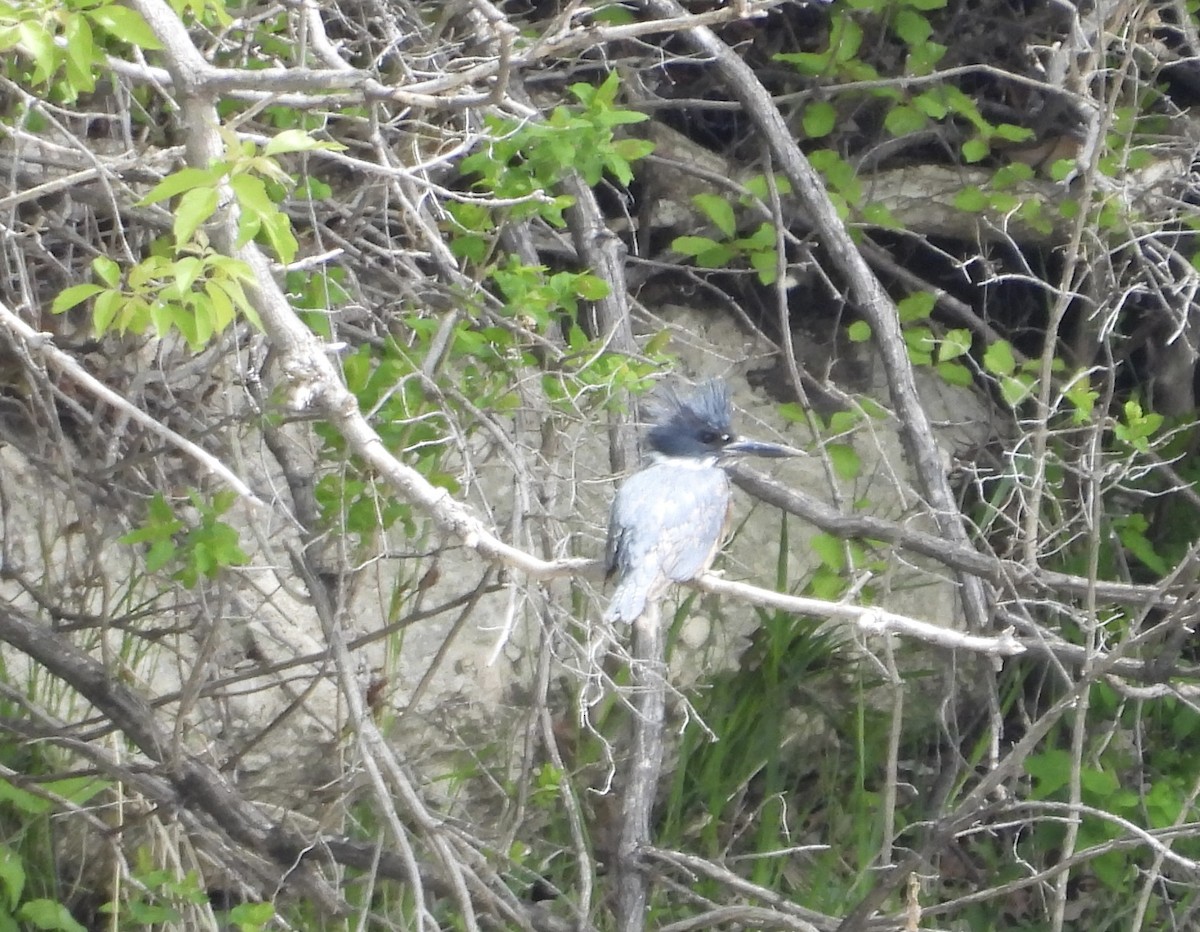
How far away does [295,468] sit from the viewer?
2.39 meters

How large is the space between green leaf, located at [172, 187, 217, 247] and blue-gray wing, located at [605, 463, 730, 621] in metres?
0.83

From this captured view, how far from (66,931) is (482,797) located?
0.96m

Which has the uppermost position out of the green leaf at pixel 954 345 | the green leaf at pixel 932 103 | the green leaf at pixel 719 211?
the green leaf at pixel 932 103

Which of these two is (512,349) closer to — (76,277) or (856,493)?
(76,277)

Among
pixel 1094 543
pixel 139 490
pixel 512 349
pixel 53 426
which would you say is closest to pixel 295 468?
pixel 139 490

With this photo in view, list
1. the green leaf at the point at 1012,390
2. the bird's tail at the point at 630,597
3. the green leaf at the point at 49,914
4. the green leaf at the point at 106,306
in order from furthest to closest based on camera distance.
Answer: the green leaf at the point at 1012,390 < the green leaf at the point at 49,914 < the bird's tail at the point at 630,597 < the green leaf at the point at 106,306

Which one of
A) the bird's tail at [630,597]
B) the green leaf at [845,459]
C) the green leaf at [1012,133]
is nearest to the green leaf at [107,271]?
the bird's tail at [630,597]

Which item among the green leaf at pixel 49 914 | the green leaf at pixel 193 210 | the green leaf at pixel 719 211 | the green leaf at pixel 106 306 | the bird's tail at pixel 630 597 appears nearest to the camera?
the green leaf at pixel 193 210

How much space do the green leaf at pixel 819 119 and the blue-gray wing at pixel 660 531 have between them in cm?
80

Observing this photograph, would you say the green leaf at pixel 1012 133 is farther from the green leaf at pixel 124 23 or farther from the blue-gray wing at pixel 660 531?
the green leaf at pixel 124 23

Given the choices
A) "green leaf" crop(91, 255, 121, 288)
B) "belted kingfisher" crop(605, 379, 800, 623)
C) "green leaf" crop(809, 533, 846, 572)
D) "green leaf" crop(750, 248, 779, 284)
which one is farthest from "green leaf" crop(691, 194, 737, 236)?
"green leaf" crop(91, 255, 121, 288)

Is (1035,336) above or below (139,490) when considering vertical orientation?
below

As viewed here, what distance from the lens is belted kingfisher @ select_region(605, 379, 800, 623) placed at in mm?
2062

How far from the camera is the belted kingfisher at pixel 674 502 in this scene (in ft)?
6.77
